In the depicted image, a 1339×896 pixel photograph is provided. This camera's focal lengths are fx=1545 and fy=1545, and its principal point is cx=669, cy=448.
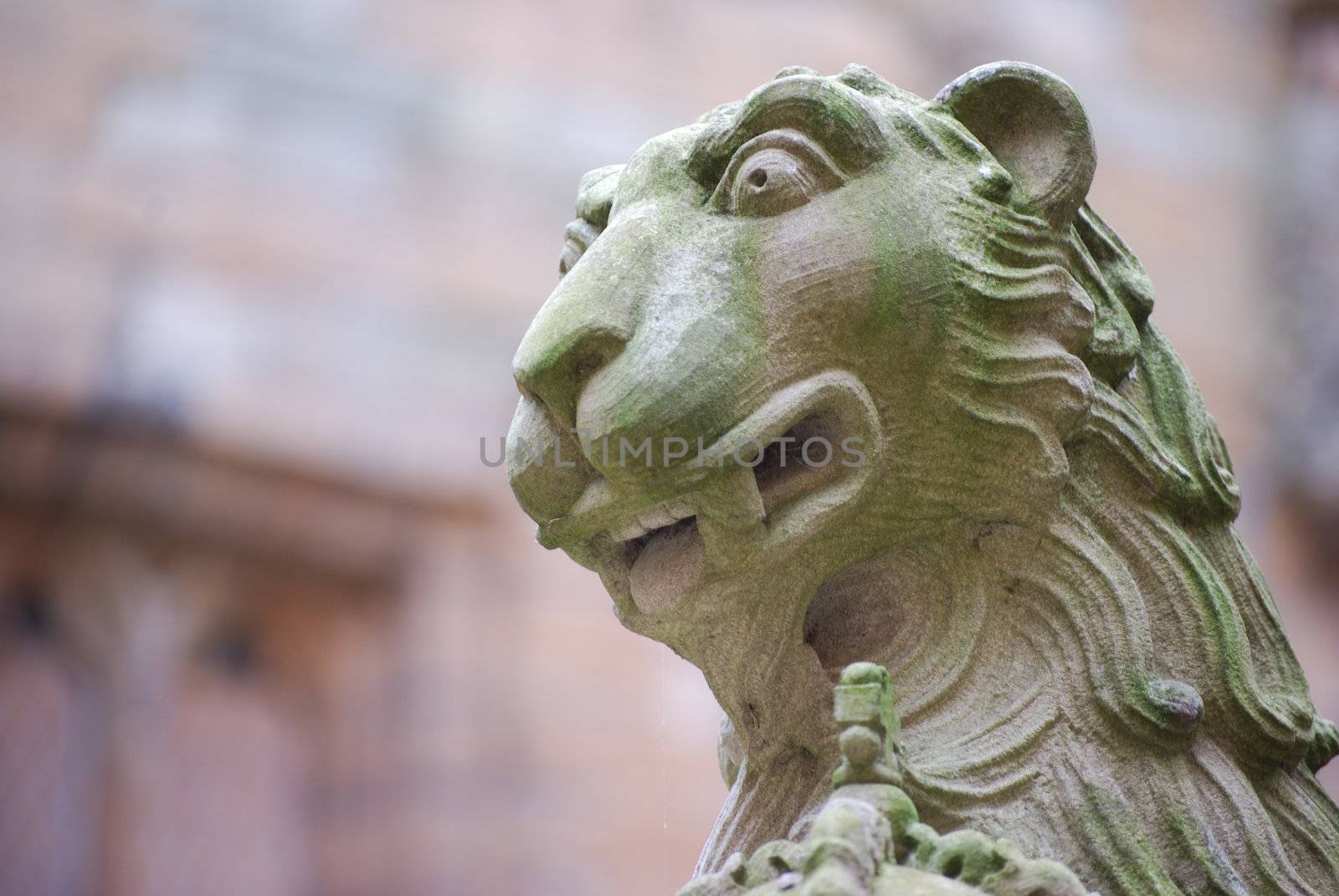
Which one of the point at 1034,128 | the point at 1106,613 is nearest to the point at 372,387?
the point at 1034,128

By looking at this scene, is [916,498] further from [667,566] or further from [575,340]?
[575,340]

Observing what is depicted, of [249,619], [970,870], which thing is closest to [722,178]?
[970,870]

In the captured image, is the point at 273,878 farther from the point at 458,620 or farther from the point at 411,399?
the point at 411,399

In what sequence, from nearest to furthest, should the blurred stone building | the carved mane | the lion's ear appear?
the carved mane < the lion's ear < the blurred stone building

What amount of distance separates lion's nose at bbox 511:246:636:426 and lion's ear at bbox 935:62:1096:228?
0.42 m

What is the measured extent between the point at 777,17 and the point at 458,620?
2.18m

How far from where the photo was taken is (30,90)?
4559mm

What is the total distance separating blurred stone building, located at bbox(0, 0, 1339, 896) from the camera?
3.97 meters

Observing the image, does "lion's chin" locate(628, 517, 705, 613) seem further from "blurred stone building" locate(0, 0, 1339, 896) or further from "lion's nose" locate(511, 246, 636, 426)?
"blurred stone building" locate(0, 0, 1339, 896)

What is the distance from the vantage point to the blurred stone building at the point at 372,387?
3.97 m

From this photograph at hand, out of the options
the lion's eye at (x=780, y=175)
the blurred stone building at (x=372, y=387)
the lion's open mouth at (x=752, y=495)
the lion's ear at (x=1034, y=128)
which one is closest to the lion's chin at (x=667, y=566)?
the lion's open mouth at (x=752, y=495)

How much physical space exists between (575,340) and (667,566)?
23 centimetres

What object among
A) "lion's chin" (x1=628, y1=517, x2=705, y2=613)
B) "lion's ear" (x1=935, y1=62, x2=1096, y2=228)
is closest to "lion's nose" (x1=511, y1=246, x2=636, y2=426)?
"lion's chin" (x1=628, y1=517, x2=705, y2=613)

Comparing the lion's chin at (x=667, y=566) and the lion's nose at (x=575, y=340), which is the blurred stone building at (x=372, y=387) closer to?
the lion's chin at (x=667, y=566)
